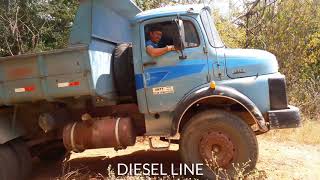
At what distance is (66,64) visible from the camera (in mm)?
5770

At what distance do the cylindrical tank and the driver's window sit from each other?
4.26ft

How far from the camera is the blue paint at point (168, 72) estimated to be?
574 cm

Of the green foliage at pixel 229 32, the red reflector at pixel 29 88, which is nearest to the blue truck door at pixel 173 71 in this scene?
the red reflector at pixel 29 88

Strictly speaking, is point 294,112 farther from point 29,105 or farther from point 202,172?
point 29,105

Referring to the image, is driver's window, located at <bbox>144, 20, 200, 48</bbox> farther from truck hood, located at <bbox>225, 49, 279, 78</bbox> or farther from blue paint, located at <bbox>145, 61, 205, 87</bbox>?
truck hood, located at <bbox>225, 49, 279, 78</bbox>

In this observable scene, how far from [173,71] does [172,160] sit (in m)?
1.95

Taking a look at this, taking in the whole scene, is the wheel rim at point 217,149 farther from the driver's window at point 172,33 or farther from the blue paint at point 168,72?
the driver's window at point 172,33

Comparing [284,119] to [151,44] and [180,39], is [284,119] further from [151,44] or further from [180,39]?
[151,44]

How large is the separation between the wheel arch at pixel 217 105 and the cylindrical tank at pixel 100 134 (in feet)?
2.46

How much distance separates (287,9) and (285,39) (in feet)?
3.18

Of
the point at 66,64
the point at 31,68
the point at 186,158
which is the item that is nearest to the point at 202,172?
the point at 186,158

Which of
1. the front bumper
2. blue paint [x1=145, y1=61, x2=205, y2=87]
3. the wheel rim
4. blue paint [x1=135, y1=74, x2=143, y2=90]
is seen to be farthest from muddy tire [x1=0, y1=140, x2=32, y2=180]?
the front bumper

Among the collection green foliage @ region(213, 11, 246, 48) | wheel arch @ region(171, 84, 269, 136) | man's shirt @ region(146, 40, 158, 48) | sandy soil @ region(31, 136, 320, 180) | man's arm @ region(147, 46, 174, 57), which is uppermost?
green foliage @ region(213, 11, 246, 48)

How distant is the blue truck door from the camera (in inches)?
226
